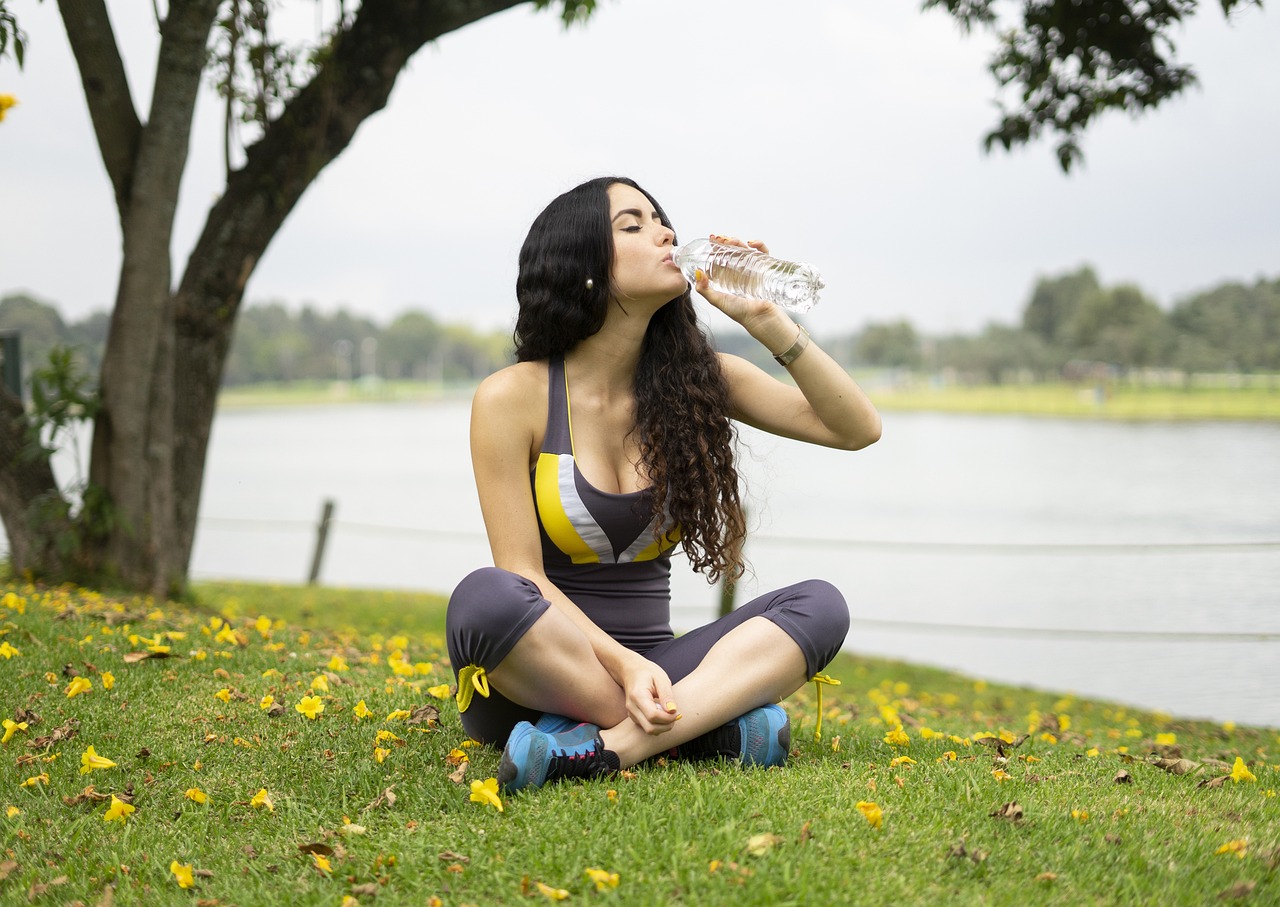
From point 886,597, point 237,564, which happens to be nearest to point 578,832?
point 886,597

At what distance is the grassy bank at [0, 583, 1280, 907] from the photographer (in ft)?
6.83

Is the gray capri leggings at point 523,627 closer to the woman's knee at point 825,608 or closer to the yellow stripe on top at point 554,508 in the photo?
the woman's knee at point 825,608

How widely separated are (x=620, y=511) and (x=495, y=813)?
0.79 meters

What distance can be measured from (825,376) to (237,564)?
15.7 meters

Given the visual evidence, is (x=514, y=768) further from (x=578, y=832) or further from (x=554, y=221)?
(x=554, y=221)

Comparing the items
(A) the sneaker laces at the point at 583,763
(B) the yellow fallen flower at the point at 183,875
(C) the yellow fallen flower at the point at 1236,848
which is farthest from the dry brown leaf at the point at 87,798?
(C) the yellow fallen flower at the point at 1236,848

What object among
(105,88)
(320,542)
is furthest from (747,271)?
(320,542)

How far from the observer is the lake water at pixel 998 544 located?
8.65 meters

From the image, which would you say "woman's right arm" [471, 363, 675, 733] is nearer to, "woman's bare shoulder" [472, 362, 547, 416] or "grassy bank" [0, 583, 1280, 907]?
"woman's bare shoulder" [472, 362, 547, 416]

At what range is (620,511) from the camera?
2842 millimetres

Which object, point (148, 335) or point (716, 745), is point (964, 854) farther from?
point (148, 335)

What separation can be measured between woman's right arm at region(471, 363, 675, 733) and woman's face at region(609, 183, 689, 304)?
1.24 ft

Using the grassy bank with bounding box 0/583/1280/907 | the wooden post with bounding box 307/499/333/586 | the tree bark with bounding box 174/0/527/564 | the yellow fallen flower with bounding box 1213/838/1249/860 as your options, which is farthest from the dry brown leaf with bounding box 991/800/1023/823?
the wooden post with bounding box 307/499/333/586

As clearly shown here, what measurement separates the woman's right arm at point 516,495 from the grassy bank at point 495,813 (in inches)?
10.6
